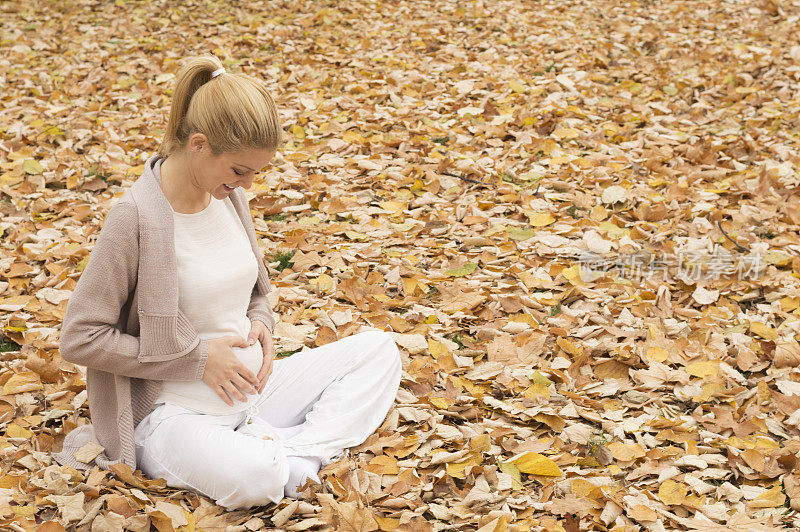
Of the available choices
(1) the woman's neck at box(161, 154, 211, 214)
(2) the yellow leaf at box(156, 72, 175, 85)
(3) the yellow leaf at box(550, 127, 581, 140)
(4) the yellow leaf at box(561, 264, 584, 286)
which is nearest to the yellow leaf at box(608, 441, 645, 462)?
(4) the yellow leaf at box(561, 264, 584, 286)

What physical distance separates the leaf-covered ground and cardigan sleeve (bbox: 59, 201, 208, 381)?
0.46 m

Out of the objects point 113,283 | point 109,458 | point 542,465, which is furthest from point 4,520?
point 542,465

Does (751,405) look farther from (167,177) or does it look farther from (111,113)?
(111,113)

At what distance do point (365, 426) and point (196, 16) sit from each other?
6677 mm

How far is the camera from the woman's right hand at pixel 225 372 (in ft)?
8.16

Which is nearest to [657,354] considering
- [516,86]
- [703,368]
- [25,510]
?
[703,368]

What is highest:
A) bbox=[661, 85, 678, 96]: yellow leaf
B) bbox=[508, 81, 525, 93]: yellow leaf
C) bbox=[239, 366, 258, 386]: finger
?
bbox=[239, 366, 258, 386]: finger

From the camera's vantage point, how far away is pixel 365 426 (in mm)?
2863

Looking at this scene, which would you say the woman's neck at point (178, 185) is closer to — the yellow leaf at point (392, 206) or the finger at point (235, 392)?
the finger at point (235, 392)

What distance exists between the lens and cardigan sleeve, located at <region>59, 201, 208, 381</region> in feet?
7.49

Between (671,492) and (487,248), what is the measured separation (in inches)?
73.3

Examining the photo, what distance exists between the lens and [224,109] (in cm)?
228

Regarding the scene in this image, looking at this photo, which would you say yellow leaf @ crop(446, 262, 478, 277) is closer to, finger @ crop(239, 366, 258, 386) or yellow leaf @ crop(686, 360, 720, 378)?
yellow leaf @ crop(686, 360, 720, 378)

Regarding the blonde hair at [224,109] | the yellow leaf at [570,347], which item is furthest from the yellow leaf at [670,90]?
the blonde hair at [224,109]
